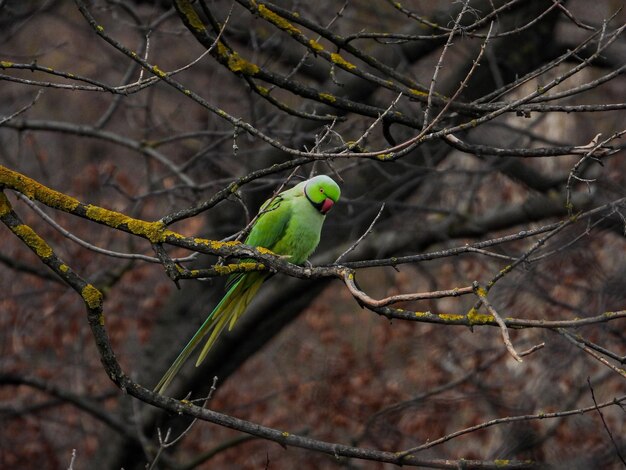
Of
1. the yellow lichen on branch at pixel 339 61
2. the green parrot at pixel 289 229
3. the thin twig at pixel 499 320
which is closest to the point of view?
the thin twig at pixel 499 320

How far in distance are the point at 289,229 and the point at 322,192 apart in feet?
1.07

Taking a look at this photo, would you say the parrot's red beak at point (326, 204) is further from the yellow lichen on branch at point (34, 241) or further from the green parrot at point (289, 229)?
the yellow lichen on branch at point (34, 241)

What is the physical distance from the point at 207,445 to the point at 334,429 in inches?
63.1

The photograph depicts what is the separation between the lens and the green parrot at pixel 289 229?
4539 mm

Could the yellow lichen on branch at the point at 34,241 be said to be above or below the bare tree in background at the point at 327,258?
below

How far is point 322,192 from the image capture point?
469 cm

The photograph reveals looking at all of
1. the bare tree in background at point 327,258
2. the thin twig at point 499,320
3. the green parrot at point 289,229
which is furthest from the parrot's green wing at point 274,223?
the thin twig at point 499,320

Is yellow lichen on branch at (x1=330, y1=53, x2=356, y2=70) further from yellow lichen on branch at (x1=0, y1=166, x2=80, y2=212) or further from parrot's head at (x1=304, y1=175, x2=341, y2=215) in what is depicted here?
yellow lichen on branch at (x1=0, y1=166, x2=80, y2=212)

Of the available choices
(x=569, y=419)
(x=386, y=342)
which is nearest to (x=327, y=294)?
(x=386, y=342)

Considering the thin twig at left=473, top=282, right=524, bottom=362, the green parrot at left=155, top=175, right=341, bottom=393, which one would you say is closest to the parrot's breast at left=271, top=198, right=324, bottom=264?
the green parrot at left=155, top=175, right=341, bottom=393

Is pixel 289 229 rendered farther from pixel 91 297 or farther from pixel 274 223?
pixel 91 297

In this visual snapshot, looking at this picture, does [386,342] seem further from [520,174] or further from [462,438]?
[520,174]

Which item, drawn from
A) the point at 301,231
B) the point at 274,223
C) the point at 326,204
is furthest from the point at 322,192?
the point at 274,223

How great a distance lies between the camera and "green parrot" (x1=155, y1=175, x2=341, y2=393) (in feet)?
14.9
